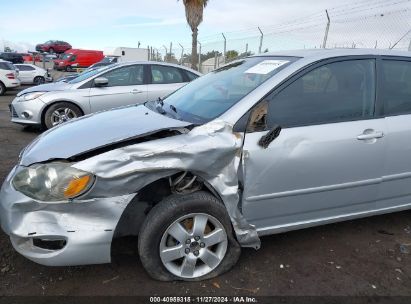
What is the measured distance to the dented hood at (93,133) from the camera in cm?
257

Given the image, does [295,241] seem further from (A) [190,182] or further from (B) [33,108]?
(B) [33,108]

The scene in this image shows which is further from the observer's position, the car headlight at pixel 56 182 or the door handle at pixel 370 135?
the door handle at pixel 370 135

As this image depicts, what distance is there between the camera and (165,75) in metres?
7.86

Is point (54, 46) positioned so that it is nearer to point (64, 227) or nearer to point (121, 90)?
point (121, 90)

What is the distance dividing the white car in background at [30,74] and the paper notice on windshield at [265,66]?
1966 cm

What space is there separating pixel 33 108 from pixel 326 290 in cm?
628

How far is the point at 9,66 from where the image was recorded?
1588cm

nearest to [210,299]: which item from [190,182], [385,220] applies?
[190,182]

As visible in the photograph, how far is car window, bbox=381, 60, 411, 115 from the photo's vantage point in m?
3.25

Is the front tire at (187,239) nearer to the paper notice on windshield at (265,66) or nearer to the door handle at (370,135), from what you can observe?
the paper notice on windshield at (265,66)

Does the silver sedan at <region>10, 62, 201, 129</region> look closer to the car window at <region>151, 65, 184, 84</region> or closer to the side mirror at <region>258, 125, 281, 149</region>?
the car window at <region>151, 65, 184, 84</region>

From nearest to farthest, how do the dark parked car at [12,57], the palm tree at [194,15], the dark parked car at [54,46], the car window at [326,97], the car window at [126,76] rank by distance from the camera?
the car window at [326,97], the car window at [126,76], the palm tree at [194,15], the dark parked car at [12,57], the dark parked car at [54,46]

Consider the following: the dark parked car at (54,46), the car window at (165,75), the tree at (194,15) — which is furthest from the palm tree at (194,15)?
the dark parked car at (54,46)

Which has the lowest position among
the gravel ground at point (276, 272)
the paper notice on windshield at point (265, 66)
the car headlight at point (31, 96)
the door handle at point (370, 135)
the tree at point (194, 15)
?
the gravel ground at point (276, 272)
